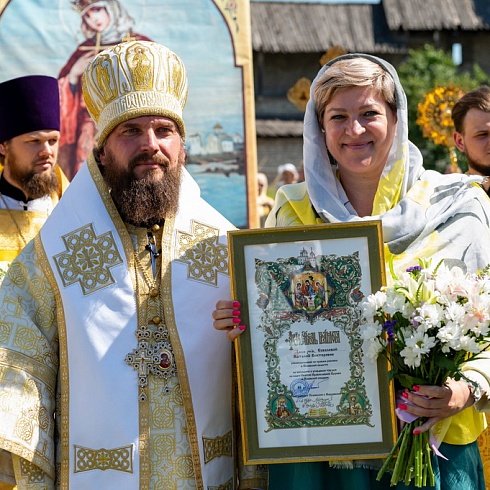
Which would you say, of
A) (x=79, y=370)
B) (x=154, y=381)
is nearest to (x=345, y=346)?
(x=154, y=381)

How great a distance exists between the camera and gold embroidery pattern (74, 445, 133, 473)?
12.4 ft

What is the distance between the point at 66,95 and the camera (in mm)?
7441

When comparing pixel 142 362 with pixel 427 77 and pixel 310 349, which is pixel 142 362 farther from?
pixel 427 77

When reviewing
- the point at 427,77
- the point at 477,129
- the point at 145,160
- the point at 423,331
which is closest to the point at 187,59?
the point at 477,129

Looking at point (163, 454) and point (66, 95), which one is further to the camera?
point (66, 95)

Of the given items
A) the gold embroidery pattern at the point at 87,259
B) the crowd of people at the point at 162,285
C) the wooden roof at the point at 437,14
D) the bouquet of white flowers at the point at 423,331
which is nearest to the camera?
the bouquet of white flowers at the point at 423,331

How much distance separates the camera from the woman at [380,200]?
3623 millimetres

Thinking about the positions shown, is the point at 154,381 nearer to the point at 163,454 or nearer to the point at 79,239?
the point at 163,454

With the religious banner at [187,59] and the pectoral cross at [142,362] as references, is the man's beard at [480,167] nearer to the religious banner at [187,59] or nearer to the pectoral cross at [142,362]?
the religious banner at [187,59]

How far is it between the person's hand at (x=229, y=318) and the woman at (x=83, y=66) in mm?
4001

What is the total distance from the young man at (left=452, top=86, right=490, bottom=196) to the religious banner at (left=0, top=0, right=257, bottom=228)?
6.73 feet

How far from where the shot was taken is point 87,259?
13.0 ft

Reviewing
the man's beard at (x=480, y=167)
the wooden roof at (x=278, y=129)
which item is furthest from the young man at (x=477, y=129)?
the wooden roof at (x=278, y=129)

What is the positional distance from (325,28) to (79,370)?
35.1 m
